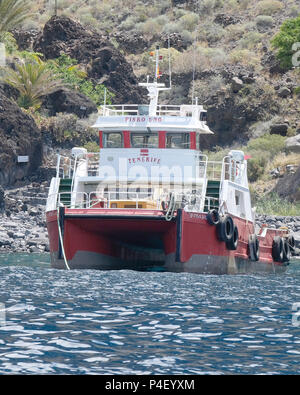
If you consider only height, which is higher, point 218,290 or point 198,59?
point 198,59

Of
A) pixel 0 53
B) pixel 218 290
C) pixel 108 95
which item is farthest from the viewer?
pixel 108 95

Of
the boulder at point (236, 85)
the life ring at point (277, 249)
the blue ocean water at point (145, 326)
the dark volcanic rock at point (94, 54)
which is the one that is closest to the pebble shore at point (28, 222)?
the life ring at point (277, 249)

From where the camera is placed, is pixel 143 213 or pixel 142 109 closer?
pixel 143 213

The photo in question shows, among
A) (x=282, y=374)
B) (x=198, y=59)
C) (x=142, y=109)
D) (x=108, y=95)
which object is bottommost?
(x=282, y=374)

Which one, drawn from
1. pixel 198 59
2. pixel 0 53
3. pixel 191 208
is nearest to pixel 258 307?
pixel 191 208

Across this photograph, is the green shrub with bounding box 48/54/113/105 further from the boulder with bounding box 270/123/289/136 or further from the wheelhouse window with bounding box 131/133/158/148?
the wheelhouse window with bounding box 131/133/158/148

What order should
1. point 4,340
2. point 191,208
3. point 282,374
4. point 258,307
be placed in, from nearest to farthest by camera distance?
point 282,374, point 4,340, point 258,307, point 191,208

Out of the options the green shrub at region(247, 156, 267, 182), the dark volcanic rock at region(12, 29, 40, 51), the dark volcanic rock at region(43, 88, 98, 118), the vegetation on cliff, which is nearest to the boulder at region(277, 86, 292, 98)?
the vegetation on cliff

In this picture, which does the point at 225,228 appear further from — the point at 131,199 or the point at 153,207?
the point at 131,199

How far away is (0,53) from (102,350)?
39.7 metres

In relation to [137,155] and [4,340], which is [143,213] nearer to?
[137,155]

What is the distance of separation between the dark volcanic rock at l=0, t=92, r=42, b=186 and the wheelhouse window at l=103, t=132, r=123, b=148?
15.9 meters

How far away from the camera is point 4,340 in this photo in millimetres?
10922

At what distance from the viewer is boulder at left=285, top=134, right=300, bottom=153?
166 ft
